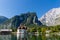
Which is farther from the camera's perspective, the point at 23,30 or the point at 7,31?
the point at 7,31

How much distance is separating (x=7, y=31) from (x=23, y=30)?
1062 centimetres

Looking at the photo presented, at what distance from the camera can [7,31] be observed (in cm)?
8925

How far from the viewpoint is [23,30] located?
82.6 metres
